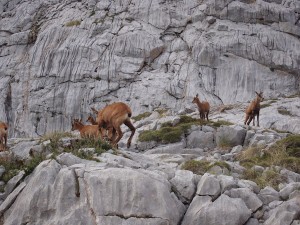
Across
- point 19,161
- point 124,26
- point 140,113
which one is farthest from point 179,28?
point 19,161

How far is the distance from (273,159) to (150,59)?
128 ft

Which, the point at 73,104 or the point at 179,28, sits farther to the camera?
the point at 179,28

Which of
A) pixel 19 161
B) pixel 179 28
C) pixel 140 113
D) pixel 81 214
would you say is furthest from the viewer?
pixel 179 28

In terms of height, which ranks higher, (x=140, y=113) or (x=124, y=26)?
(x=124, y=26)

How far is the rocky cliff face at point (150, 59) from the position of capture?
5072 cm

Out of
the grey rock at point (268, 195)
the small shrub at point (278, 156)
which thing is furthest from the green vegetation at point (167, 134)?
the grey rock at point (268, 195)

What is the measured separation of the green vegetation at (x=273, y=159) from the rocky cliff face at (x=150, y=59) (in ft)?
96.2

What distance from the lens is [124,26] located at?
56.8m

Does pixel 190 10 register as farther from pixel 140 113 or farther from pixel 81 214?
pixel 81 214

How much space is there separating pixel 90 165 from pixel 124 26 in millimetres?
47029

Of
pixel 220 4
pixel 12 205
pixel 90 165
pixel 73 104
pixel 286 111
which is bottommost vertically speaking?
pixel 73 104

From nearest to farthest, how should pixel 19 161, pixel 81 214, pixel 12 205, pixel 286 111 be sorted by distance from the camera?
pixel 81 214
pixel 12 205
pixel 19 161
pixel 286 111

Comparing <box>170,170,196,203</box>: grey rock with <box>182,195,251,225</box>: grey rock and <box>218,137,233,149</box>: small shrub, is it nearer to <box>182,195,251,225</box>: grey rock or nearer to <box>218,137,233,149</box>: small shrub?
<box>182,195,251,225</box>: grey rock

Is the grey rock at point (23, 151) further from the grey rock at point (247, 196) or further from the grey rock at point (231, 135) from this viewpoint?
the grey rock at point (231, 135)
